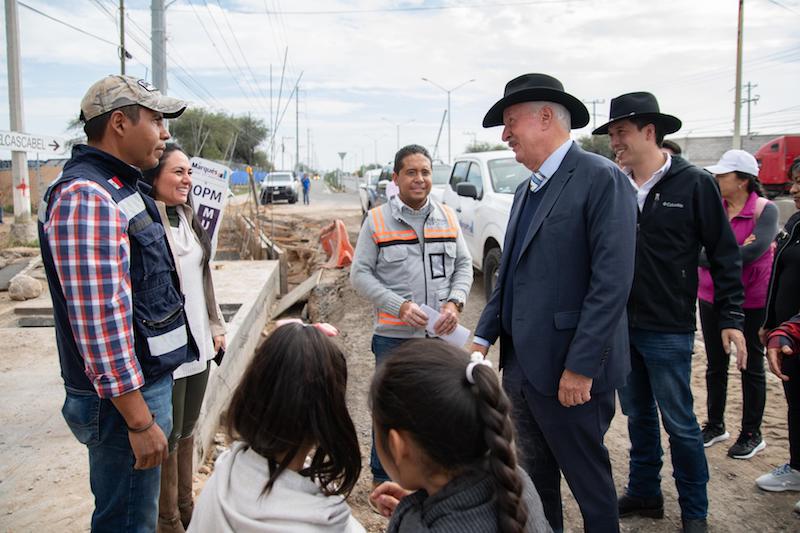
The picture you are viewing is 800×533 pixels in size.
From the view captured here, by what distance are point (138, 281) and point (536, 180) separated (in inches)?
64.4

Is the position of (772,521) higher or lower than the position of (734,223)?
lower

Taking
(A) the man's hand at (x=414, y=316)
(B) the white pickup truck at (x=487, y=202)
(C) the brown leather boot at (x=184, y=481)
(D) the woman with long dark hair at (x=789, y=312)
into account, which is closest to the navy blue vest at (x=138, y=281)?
(C) the brown leather boot at (x=184, y=481)

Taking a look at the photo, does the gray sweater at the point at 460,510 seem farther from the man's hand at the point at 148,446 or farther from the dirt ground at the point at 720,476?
the dirt ground at the point at 720,476

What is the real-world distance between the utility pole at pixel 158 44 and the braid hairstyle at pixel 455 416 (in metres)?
7.89

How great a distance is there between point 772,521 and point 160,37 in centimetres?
880

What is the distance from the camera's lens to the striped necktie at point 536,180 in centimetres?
257

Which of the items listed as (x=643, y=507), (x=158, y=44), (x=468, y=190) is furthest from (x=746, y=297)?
(x=158, y=44)

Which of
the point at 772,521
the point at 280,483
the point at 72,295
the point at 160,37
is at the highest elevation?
the point at 160,37

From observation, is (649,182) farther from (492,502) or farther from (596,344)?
(492,502)

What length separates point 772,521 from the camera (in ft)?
10.7

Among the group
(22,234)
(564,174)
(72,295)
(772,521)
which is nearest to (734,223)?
(772,521)

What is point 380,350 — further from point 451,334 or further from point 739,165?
point 739,165

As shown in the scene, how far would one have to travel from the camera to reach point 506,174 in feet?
26.8

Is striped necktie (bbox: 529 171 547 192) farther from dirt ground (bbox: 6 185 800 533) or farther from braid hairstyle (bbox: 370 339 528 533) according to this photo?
dirt ground (bbox: 6 185 800 533)
